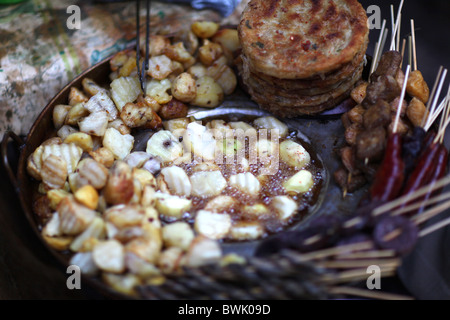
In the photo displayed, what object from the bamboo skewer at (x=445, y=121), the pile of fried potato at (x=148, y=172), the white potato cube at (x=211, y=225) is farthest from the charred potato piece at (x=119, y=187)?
the bamboo skewer at (x=445, y=121)

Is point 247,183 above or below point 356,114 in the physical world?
below

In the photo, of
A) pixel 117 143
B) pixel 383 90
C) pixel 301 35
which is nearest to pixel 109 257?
pixel 117 143

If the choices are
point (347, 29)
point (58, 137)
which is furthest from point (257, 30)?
point (58, 137)

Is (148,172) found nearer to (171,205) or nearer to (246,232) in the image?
(171,205)

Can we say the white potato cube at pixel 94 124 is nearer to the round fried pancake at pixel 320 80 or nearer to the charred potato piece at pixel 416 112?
the round fried pancake at pixel 320 80

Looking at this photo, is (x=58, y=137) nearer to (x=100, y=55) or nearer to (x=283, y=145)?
(x=100, y=55)

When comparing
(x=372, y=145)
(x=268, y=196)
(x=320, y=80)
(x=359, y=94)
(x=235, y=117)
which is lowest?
(x=268, y=196)

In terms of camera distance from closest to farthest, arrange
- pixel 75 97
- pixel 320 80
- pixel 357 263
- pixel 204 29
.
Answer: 1. pixel 357 263
2. pixel 320 80
3. pixel 75 97
4. pixel 204 29
